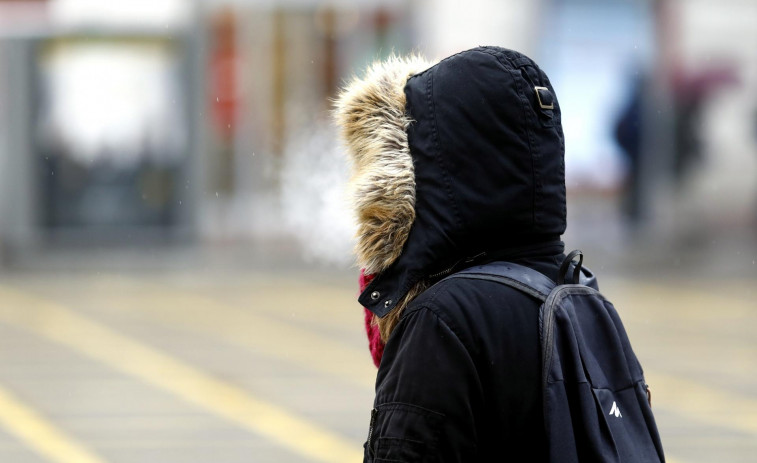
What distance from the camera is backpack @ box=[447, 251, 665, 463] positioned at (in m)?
1.77

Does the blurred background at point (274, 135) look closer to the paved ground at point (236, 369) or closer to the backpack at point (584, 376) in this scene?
the paved ground at point (236, 369)

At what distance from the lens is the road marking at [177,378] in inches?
279

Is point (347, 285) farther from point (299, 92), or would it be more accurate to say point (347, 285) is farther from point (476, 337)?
point (476, 337)

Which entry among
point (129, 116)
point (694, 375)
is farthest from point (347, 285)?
point (694, 375)

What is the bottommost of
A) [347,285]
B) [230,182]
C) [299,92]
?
[347,285]

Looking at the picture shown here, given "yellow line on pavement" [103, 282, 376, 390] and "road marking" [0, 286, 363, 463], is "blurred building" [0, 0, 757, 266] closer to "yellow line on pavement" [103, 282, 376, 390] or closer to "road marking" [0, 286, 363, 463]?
"yellow line on pavement" [103, 282, 376, 390]

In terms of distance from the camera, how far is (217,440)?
712 centimetres

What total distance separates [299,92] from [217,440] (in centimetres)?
1114

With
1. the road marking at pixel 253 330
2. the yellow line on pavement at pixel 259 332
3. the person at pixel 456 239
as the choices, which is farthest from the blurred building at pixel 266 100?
the person at pixel 456 239

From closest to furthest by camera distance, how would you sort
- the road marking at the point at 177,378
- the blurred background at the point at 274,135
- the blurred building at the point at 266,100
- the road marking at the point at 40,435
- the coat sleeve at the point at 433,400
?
the coat sleeve at the point at 433,400 < the road marking at the point at 40,435 < the road marking at the point at 177,378 < the blurred background at the point at 274,135 < the blurred building at the point at 266,100

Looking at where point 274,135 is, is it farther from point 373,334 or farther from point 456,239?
point 456,239

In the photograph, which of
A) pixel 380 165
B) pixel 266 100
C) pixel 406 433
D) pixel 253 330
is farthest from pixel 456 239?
pixel 266 100

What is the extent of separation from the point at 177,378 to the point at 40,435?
203cm

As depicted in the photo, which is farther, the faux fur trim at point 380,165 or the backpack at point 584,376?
the faux fur trim at point 380,165
